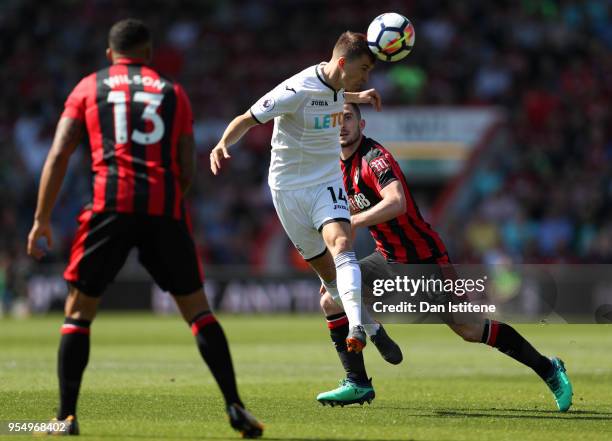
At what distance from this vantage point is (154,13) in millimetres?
30859

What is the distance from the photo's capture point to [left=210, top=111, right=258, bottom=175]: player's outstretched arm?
24.6 ft

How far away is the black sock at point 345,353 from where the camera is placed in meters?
8.77

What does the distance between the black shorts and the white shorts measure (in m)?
2.05

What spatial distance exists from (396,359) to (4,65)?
2367 centimetres

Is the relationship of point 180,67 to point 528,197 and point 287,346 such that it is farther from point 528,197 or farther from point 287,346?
point 287,346

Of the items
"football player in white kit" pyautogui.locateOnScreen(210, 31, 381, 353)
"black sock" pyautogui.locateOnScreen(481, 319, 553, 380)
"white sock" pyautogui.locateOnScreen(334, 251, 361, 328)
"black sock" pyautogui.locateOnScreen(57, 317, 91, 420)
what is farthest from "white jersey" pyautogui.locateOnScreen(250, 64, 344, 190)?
"black sock" pyautogui.locateOnScreen(57, 317, 91, 420)

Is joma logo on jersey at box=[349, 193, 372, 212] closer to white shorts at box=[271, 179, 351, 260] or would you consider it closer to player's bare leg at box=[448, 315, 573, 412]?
→ white shorts at box=[271, 179, 351, 260]

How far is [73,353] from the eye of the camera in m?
6.51

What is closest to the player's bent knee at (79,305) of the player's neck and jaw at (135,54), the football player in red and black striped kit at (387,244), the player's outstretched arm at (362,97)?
the player's neck and jaw at (135,54)

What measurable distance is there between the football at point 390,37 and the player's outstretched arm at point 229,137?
46.4 inches

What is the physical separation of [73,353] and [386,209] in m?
2.88

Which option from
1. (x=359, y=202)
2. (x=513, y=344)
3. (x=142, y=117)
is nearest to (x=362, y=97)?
(x=359, y=202)

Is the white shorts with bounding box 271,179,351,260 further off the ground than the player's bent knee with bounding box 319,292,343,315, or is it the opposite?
the white shorts with bounding box 271,179,351,260

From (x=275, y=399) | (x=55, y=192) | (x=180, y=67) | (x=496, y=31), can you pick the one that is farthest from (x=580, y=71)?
(x=55, y=192)
